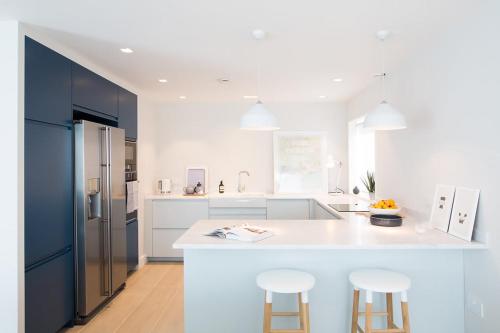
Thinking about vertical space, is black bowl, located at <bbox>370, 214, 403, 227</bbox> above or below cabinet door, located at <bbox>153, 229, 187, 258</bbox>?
above

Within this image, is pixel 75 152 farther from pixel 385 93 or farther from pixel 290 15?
pixel 385 93

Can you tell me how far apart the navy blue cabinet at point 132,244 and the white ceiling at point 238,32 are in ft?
5.92

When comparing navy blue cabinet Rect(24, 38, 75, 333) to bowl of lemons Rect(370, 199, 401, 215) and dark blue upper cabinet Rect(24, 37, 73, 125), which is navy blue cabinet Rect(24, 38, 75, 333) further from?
bowl of lemons Rect(370, 199, 401, 215)

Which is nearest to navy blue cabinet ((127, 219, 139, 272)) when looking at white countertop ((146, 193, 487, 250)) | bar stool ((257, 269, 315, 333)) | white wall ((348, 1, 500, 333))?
white countertop ((146, 193, 487, 250))

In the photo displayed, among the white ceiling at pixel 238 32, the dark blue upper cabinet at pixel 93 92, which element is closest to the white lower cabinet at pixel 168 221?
the dark blue upper cabinet at pixel 93 92

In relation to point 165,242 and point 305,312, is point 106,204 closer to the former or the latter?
point 165,242

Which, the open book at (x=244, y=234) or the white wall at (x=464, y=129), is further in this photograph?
the open book at (x=244, y=234)

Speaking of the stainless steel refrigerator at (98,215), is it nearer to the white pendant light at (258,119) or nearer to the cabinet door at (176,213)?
the cabinet door at (176,213)

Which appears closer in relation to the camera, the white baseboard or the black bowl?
the black bowl

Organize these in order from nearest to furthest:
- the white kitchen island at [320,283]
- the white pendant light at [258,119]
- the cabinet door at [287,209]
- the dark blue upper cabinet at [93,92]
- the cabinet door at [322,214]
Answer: the white kitchen island at [320,283]
the white pendant light at [258,119]
the dark blue upper cabinet at [93,92]
the cabinet door at [322,214]
the cabinet door at [287,209]

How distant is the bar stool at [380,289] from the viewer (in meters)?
1.91

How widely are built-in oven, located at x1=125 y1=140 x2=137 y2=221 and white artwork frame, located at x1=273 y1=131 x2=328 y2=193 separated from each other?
210 cm

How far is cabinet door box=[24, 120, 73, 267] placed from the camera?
2.31 m

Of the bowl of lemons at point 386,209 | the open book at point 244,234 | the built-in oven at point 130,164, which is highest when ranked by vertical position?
the built-in oven at point 130,164
